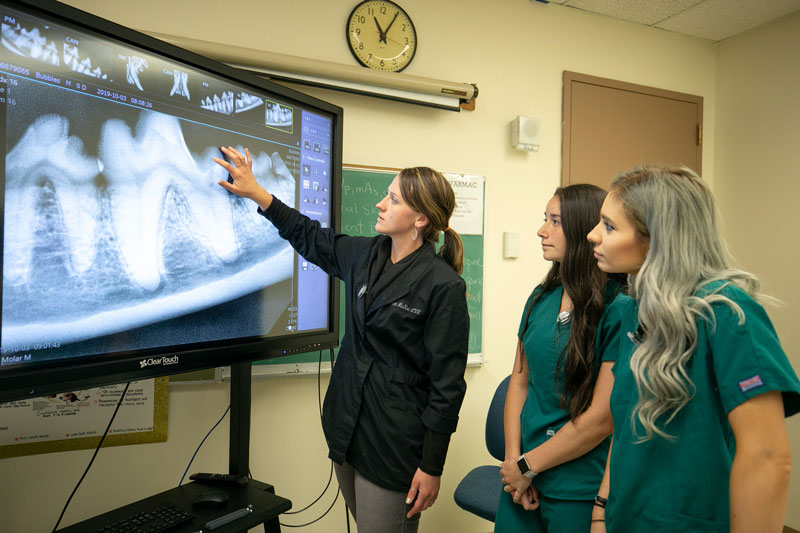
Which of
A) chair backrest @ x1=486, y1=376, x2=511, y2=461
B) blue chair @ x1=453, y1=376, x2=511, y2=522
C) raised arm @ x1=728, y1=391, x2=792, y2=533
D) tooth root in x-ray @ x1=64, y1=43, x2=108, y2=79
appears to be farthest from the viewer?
chair backrest @ x1=486, y1=376, x2=511, y2=461

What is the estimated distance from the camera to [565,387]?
1359mm

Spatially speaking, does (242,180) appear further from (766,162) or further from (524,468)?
(766,162)

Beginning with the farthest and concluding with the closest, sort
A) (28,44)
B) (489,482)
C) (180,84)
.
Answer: (489,482), (180,84), (28,44)

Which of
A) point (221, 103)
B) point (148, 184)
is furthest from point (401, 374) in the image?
point (221, 103)

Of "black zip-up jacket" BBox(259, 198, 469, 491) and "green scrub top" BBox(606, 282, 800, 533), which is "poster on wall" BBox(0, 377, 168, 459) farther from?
"green scrub top" BBox(606, 282, 800, 533)

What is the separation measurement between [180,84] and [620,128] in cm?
251

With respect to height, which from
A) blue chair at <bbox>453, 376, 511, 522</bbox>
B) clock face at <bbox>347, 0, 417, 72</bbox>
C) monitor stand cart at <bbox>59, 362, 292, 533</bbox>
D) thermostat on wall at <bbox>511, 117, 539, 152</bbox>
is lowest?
blue chair at <bbox>453, 376, 511, 522</bbox>

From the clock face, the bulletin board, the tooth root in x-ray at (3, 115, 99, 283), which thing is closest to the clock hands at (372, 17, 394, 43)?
the clock face

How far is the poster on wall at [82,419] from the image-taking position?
183cm

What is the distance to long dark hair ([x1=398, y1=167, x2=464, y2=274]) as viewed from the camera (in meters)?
1.59

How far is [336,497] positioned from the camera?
242 centimetres

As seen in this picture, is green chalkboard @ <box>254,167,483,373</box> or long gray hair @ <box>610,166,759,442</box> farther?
green chalkboard @ <box>254,167,483,373</box>

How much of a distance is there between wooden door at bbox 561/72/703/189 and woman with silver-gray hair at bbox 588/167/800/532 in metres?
2.00

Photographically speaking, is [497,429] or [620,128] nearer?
[497,429]
